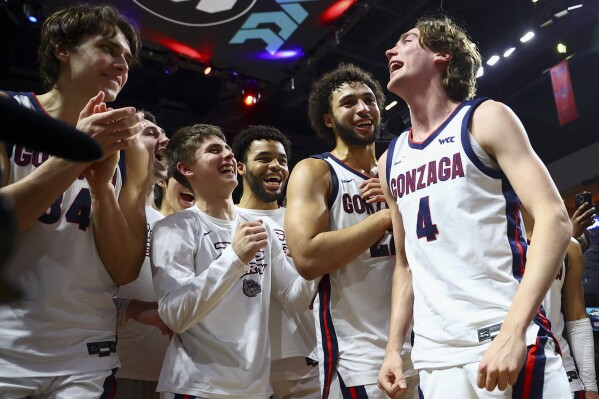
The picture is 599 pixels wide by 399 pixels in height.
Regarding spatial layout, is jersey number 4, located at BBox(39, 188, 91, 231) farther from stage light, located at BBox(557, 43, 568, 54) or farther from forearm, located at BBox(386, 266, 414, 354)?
stage light, located at BBox(557, 43, 568, 54)

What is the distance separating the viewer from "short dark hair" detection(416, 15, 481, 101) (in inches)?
94.5

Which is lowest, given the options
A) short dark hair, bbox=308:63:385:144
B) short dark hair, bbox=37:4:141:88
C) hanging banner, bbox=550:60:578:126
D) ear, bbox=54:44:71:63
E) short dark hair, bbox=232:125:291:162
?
ear, bbox=54:44:71:63

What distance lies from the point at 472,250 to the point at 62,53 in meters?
1.98

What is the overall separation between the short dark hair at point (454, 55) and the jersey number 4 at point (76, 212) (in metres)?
1.60

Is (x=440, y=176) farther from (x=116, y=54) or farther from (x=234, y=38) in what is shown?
(x=234, y=38)

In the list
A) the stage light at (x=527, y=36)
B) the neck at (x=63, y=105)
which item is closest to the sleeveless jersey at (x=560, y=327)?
the neck at (x=63, y=105)

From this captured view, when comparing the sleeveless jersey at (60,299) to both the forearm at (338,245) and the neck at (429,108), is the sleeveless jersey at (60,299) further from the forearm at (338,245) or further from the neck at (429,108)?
the neck at (429,108)

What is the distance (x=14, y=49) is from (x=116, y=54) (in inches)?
275

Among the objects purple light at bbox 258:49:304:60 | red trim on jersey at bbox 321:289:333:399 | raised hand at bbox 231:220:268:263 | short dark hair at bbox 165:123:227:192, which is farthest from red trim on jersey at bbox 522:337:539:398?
purple light at bbox 258:49:304:60

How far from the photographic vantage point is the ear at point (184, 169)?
3.49 metres

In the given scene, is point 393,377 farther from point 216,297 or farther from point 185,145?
point 185,145

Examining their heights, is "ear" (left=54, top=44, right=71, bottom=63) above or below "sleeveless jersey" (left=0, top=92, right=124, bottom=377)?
above

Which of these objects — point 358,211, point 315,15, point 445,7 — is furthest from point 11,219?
point 445,7

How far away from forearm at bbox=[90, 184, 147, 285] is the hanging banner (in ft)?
23.9
